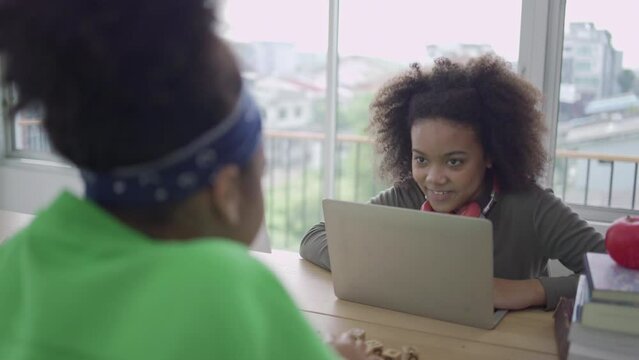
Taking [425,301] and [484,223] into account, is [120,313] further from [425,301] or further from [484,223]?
[425,301]

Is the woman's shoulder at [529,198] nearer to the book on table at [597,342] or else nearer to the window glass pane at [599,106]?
the book on table at [597,342]

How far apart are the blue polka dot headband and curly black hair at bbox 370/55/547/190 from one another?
1.19 m

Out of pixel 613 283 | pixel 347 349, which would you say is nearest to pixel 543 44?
pixel 613 283

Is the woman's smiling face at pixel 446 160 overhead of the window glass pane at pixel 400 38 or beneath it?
beneath

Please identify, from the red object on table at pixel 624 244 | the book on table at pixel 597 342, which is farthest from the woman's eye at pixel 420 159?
the book on table at pixel 597 342

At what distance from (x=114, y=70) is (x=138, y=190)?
0.10 m

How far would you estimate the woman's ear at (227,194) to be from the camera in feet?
2.11

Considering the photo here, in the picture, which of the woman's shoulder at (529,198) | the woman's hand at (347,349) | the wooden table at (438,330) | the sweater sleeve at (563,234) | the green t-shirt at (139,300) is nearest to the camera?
the green t-shirt at (139,300)

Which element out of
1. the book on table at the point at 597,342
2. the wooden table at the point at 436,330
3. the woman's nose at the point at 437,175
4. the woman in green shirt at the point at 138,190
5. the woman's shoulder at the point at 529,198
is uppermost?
the woman in green shirt at the point at 138,190

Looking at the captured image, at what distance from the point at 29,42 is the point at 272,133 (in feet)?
12.1

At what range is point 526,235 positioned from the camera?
1.82 m

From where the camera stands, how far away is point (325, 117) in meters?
3.23

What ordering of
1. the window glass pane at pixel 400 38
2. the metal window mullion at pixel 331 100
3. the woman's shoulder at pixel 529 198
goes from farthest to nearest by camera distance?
1. the metal window mullion at pixel 331 100
2. the window glass pane at pixel 400 38
3. the woman's shoulder at pixel 529 198

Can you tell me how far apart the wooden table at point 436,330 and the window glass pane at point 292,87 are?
118 cm
